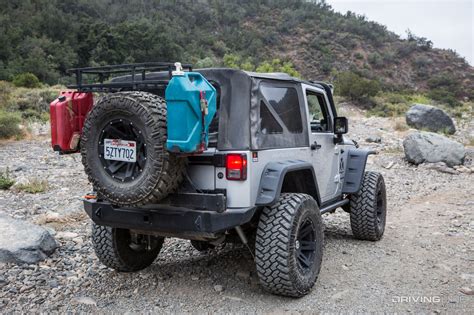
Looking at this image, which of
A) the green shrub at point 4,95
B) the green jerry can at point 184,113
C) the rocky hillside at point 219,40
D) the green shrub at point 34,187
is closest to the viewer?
the green jerry can at point 184,113

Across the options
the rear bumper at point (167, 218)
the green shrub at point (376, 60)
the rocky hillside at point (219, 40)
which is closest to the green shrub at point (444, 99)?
the rocky hillside at point (219, 40)

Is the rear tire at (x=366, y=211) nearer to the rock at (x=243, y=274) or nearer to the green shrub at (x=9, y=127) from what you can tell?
the rock at (x=243, y=274)

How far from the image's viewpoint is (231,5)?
65500 mm

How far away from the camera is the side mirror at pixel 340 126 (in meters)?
5.27

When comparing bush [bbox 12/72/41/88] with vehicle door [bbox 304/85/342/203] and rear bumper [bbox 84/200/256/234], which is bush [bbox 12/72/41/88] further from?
rear bumper [bbox 84/200/256/234]

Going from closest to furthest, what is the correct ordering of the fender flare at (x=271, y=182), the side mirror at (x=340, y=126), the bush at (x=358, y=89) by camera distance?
1. the fender flare at (x=271, y=182)
2. the side mirror at (x=340, y=126)
3. the bush at (x=358, y=89)

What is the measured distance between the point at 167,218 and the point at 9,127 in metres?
12.7

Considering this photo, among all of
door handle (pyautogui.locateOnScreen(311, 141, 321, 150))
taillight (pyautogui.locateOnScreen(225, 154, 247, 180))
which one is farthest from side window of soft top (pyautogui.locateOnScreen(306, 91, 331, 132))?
taillight (pyautogui.locateOnScreen(225, 154, 247, 180))

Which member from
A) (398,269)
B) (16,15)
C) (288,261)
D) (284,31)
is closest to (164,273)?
(288,261)

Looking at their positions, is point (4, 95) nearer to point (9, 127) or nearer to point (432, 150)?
point (9, 127)

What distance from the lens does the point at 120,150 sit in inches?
141

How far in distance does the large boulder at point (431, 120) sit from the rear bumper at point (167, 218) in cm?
1718

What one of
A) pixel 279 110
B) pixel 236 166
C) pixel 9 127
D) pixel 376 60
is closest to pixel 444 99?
pixel 376 60

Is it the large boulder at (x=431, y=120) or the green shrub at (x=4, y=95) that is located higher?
the green shrub at (x=4, y=95)
